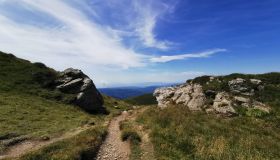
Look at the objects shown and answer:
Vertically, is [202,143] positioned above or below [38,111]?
below

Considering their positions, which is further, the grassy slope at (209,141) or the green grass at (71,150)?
the green grass at (71,150)

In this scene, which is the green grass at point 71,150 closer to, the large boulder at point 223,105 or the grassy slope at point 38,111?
the grassy slope at point 38,111

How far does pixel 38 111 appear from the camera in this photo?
34469 mm

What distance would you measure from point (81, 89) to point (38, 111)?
604 inches

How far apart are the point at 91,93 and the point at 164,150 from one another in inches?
1433

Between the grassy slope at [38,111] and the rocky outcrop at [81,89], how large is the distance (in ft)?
5.85

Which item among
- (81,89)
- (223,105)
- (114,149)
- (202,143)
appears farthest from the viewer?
(81,89)

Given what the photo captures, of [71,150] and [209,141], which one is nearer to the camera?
[71,150]

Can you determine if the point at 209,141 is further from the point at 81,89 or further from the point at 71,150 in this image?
the point at 81,89

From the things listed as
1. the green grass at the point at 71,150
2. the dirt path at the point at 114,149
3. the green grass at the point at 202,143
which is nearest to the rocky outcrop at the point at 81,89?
the green grass at the point at 202,143

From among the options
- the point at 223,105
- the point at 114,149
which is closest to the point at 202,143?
the point at 114,149

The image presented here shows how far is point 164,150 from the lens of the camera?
52.0ft

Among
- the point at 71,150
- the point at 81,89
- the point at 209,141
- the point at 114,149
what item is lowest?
the point at 114,149

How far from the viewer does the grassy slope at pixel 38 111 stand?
1823 centimetres
